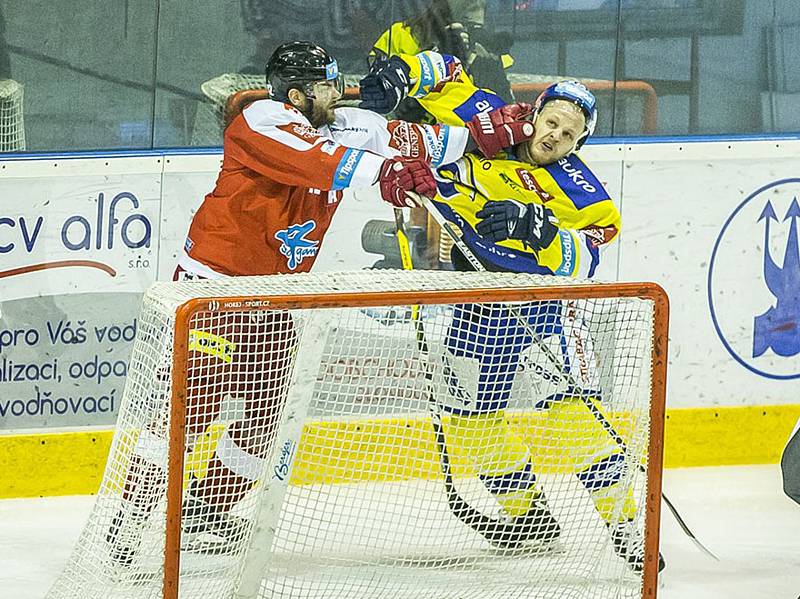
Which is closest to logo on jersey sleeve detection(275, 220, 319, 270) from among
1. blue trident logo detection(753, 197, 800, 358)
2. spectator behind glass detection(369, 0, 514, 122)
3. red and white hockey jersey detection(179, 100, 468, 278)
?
red and white hockey jersey detection(179, 100, 468, 278)

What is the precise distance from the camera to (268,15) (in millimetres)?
4320

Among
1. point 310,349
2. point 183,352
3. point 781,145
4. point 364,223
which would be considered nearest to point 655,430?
point 310,349

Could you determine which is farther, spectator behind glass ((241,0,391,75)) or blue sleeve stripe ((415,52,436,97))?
spectator behind glass ((241,0,391,75))

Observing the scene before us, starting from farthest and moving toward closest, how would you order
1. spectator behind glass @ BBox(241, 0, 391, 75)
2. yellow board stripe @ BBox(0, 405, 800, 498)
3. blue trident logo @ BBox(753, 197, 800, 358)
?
1. blue trident logo @ BBox(753, 197, 800, 358)
2. spectator behind glass @ BBox(241, 0, 391, 75)
3. yellow board stripe @ BBox(0, 405, 800, 498)

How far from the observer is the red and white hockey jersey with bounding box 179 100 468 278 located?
11.5 ft

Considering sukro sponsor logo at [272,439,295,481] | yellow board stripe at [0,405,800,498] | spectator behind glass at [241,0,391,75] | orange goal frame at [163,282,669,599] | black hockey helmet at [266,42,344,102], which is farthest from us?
spectator behind glass at [241,0,391,75]

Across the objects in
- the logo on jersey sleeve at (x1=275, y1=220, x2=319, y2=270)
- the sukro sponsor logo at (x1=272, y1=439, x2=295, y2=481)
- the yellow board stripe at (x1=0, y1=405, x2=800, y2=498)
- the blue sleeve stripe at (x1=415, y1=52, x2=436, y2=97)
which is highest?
the blue sleeve stripe at (x1=415, y1=52, x2=436, y2=97)

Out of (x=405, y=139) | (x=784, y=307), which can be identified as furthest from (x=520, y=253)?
(x=784, y=307)

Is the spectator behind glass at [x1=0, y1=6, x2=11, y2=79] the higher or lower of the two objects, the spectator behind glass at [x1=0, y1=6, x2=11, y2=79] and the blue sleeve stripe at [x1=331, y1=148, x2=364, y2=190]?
the higher

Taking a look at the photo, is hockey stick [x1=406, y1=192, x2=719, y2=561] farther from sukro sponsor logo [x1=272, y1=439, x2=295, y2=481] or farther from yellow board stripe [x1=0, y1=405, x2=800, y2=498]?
sukro sponsor logo [x1=272, y1=439, x2=295, y2=481]

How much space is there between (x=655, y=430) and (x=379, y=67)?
1.10m

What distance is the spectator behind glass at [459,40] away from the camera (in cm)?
439

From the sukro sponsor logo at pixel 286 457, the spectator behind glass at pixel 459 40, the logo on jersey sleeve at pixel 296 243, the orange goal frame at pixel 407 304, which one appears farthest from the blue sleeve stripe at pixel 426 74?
the sukro sponsor logo at pixel 286 457

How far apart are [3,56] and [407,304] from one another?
5.18ft
